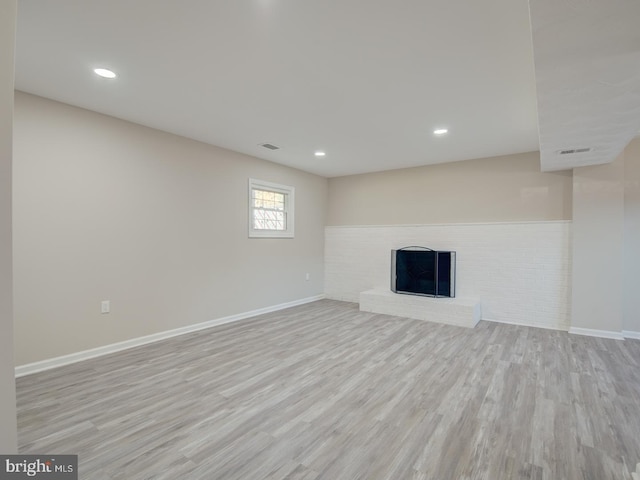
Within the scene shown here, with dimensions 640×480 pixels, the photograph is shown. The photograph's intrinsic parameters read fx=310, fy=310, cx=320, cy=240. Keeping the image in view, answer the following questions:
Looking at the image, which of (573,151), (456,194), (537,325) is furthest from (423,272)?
(573,151)

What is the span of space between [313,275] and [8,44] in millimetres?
5680

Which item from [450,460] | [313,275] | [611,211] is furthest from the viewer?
[313,275]

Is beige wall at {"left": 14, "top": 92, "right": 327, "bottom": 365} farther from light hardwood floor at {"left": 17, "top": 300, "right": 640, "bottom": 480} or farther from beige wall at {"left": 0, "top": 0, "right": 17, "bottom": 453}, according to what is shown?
beige wall at {"left": 0, "top": 0, "right": 17, "bottom": 453}

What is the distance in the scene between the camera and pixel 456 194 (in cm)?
530

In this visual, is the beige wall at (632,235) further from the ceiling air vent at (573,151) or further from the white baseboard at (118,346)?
the white baseboard at (118,346)

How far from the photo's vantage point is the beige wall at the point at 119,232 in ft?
9.58

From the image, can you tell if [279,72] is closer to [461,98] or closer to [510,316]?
[461,98]

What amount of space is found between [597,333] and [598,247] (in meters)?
1.14

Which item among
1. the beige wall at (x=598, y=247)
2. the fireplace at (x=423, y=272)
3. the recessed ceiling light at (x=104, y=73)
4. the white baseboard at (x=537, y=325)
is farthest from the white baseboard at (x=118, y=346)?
the beige wall at (x=598, y=247)

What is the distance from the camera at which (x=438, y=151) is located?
4.70 meters

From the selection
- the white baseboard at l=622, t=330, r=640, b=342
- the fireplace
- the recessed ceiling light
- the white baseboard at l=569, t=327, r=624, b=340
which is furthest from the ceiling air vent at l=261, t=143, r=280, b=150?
the white baseboard at l=622, t=330, r=640, b=342

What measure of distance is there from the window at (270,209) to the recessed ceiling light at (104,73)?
2.58 meters

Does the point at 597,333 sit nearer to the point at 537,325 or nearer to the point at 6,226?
the point at 537,325

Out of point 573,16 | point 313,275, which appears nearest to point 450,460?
point 573,16
